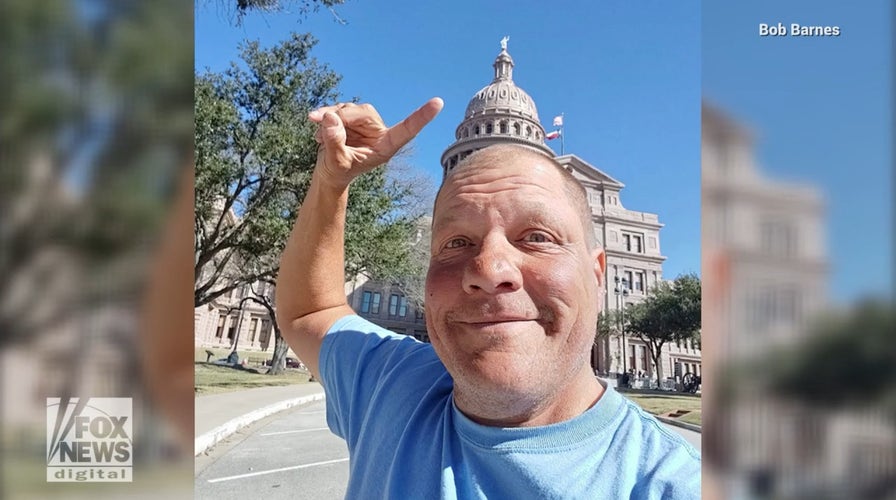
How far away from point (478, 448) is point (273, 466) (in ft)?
15.1

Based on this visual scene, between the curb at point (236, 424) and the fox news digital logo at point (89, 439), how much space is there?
3.30 m

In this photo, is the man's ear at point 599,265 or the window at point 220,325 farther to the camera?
the window at point 220,325

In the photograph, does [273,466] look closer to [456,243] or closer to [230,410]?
[230,410]

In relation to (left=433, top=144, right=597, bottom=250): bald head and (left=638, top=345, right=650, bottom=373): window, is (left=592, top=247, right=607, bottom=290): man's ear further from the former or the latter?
(left=638, top=345, right=650, bottom=373): window

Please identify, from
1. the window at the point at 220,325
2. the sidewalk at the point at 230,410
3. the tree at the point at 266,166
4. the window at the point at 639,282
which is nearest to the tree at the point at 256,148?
the tree at the point at 266,166

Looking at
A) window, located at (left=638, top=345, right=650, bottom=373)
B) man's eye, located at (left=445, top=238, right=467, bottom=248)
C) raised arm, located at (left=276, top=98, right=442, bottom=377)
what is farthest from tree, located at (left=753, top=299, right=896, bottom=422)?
window, located at (left=638, top=345, right=650, bottom=373)

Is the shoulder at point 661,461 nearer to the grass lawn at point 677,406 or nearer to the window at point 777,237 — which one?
→ the grass lawn at point 677,406

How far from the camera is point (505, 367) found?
562mm

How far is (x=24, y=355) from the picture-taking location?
2.50 feet

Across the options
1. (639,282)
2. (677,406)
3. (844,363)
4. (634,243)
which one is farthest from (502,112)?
(639,282)

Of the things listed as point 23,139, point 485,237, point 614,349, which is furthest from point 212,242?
point 614,349

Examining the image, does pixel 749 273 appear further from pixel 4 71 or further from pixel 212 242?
pixel 212 242

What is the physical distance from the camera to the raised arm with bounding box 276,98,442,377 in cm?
74

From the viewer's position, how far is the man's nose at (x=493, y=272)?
560mm
